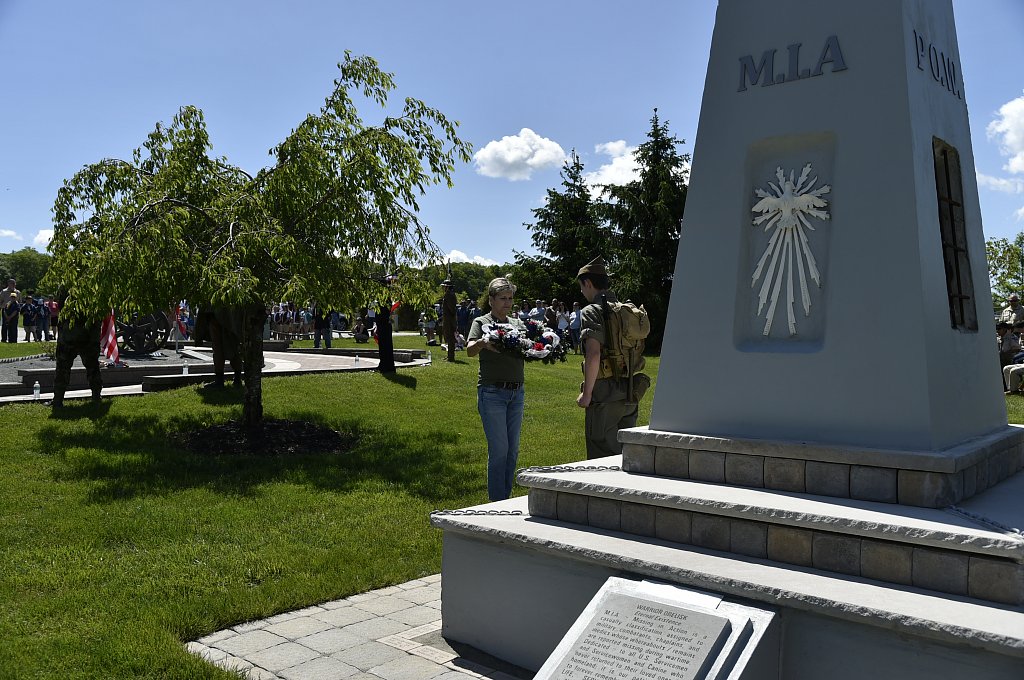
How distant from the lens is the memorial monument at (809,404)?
11.1ft

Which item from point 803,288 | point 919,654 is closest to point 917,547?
point 919,654

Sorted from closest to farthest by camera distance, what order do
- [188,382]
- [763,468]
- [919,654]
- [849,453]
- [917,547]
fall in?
Answer: 1. [919,654]
2. [917,547]
3. [849,453]
4. [763,468]
5. [188,382]

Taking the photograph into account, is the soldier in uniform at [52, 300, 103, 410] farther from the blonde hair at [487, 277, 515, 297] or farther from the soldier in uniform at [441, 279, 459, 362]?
the soldier in uniform at [441, 279, 459, 362]

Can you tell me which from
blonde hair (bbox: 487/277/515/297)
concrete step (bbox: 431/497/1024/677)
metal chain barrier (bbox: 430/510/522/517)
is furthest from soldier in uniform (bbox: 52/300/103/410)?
concrete step (bbox: 431/497/1024/677)

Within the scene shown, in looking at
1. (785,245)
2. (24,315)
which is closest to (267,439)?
(785,245)

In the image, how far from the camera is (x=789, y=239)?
173 inches

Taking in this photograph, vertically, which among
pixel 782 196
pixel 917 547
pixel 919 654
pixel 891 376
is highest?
pixel 782 196

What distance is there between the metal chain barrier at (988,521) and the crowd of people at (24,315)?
2596 cm

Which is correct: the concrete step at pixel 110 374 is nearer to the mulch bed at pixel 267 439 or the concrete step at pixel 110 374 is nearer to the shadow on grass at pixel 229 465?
the shadow on grass at pixel 229 465

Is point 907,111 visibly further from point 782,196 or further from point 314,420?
point 314,420

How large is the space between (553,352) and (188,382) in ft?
30.6

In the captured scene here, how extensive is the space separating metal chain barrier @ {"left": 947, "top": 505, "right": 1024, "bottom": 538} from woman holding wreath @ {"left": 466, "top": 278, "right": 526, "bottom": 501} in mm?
3188

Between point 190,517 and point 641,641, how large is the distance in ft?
16.0

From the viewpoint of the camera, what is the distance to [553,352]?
6473 mm
